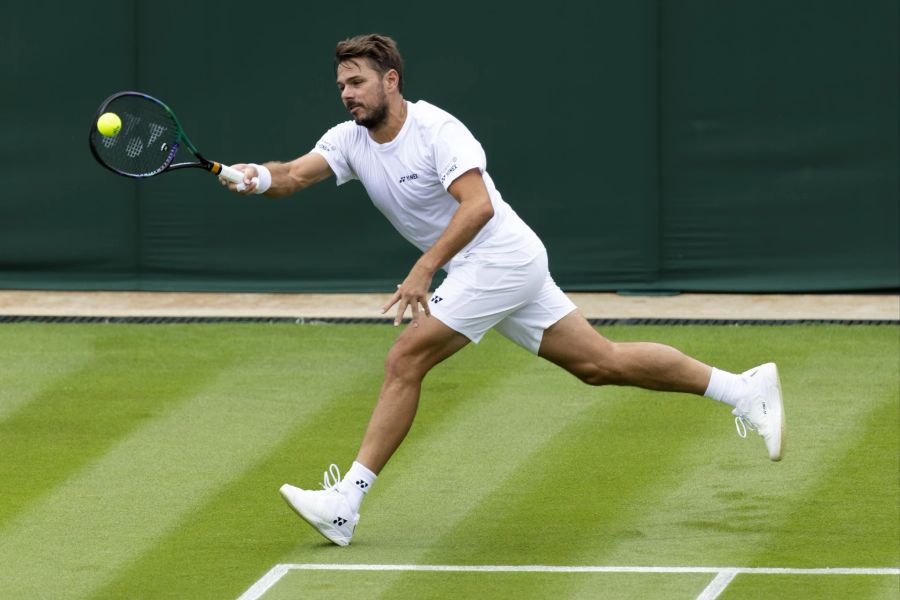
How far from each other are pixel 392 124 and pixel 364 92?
16 cm

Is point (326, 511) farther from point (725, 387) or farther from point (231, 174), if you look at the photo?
point (725, 387)

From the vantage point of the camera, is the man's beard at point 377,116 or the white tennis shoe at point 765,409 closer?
the man's beard at point 377,116

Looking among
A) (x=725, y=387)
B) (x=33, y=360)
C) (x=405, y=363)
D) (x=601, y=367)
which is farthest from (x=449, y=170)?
(x=33, y=360)

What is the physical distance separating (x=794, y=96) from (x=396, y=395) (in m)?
5.00

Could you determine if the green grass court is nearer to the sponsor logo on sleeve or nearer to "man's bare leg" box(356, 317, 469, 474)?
"man's bare leg" box(356, 317, 469, 474)

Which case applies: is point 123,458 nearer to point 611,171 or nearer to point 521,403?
point 521,403

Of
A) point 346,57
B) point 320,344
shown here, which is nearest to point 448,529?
point 346,57

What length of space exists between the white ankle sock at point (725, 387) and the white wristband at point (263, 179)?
5.56ft

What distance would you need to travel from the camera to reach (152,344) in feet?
33.4

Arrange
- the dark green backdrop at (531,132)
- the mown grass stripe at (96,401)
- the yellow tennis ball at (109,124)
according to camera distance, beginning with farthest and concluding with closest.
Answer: the dark green backdrop at (531,132), the mown grass stripe at (96,401), the yellow tennis ball at (109,124)

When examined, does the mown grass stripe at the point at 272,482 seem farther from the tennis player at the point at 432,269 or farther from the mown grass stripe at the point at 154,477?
the tennis player at the point at 432,269

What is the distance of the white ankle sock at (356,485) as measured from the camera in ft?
21.9

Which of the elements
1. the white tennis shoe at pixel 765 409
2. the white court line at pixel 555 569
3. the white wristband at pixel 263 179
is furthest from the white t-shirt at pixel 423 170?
the white court line at pixel 555 569

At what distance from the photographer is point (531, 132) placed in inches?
438
